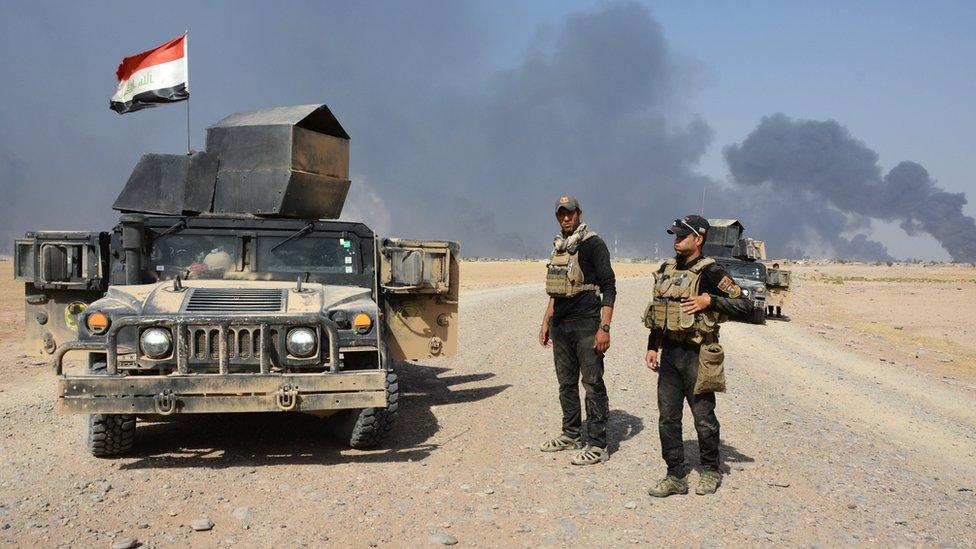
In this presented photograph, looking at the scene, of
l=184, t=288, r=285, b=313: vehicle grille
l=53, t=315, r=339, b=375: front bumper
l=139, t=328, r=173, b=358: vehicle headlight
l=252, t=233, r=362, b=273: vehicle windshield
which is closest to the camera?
l=53, t=315, r=339, b=375: front bumper

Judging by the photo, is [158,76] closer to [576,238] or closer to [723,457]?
[576,238]

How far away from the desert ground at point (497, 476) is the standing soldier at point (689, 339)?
0.27 meters

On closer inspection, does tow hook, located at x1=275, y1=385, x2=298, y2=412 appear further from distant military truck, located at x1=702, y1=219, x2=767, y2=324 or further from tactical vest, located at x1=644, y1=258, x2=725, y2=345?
distant military truck, located at x1=702, y1=219, x2=767, y2=324

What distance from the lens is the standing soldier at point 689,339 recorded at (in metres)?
4.88

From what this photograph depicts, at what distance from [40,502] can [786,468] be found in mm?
5068

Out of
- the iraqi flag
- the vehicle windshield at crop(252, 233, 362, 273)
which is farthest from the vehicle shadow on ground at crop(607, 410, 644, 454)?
the iraqi flag

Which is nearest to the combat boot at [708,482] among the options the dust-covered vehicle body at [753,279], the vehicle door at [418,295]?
the vehicle door at [418,295]

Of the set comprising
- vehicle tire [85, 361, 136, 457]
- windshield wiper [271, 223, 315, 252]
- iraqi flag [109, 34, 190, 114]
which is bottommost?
vehicle tire [85, 361, 136, 457]

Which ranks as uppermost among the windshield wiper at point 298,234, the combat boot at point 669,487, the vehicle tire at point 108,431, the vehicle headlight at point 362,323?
the windshield wiper at point 298,234

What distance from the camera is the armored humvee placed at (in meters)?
5.37

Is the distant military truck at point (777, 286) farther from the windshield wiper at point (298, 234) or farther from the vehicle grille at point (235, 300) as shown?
the vehicle grille at point (235, 300)

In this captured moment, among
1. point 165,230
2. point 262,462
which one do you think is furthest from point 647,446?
point 165,230

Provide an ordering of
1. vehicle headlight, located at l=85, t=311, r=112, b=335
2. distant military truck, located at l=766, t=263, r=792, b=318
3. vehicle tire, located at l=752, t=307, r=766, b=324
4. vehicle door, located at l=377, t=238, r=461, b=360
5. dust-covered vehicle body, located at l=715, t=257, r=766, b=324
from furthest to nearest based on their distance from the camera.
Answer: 1. distant military truck, located at l=766, t=263, r=792, b=318
2. vehicle tire, located at l=752, t=307, r=766, b=324
3. dust-covered vehicle body, located at l=715, t=257, r=766, b=324
4. vehicle door, located at l=377, t=238, r=461, b=360
5. vehicle headlight, located at l=85, t=311, r=112, b=335

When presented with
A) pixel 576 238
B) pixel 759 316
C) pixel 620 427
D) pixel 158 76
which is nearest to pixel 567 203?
pixel 576 238
